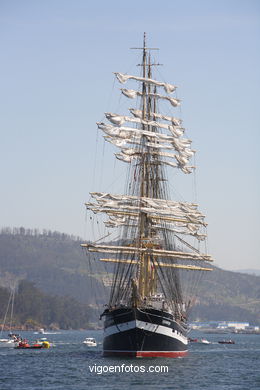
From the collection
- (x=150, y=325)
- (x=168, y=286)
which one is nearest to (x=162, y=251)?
(x=168, y=286)

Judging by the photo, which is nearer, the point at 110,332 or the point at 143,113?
the point at 110,332

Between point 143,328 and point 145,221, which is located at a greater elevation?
point 145,221

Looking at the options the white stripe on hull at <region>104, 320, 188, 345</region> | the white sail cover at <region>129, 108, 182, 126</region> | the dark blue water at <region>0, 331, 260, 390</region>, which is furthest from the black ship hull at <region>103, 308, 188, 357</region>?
the white sail cover at <region>129, 108, 182, 126</region>

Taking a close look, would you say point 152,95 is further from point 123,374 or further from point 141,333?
point 123,374

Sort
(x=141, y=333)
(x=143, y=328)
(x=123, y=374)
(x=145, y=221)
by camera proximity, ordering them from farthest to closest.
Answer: (x=145, y=221)
(x=143, y=328)
(x=141, y=333)
(x=123, y=374)

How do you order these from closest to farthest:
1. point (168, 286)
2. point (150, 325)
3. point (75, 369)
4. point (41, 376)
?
point (41, 376) → point (75, 369) → point (150, 325) → point (168, 286)

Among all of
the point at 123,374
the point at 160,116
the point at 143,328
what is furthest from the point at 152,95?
the point at 123,374

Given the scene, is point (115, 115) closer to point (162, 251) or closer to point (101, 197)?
point (101, 197)

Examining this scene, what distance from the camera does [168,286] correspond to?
11012 cm

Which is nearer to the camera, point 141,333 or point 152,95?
point 141,333

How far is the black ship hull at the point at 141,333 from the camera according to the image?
9238 centimetres

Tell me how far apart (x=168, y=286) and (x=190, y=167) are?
20781mm

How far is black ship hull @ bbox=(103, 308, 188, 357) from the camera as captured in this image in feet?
303

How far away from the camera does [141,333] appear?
9238cm
